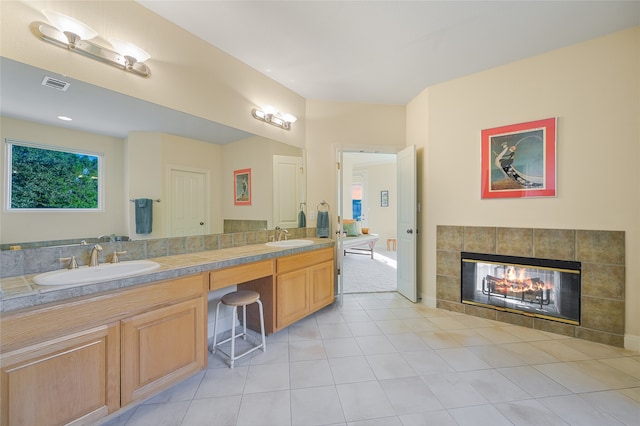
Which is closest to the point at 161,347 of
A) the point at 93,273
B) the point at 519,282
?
the point at 93,273

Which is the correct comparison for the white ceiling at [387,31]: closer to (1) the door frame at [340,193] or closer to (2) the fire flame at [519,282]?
(1) the door frame at [340,193]

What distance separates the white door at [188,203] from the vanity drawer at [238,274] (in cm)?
57

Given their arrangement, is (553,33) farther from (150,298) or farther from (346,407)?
(150,298)

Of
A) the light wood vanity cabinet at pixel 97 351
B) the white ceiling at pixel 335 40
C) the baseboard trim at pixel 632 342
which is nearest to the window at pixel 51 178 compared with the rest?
the white ceiling at pixel 335 40

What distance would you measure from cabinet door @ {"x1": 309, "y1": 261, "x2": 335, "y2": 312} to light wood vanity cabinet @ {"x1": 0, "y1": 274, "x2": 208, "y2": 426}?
1.27 m

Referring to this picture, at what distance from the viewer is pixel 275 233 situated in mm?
2939

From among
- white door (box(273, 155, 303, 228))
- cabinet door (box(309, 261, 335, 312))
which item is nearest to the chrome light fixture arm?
white door (box(273, 155, 303, 228))

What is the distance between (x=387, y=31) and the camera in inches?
84.8

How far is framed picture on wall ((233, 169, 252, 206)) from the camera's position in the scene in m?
2.55

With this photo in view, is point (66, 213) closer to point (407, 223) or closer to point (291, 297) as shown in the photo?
point (291, 297)

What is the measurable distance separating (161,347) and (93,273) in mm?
617

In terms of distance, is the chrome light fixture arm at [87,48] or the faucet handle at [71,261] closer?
the chrome light fixture arm at [87,48]

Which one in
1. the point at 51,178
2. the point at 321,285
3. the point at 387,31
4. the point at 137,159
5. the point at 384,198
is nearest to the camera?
the point at 51,178

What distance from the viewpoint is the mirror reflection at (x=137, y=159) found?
145cm
